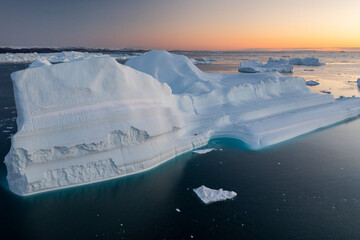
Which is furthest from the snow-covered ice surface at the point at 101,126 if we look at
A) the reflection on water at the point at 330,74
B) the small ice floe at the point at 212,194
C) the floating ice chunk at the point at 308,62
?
the floating ice chunk at the point at 308,62

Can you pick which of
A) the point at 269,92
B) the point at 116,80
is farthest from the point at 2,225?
the point at 269,92

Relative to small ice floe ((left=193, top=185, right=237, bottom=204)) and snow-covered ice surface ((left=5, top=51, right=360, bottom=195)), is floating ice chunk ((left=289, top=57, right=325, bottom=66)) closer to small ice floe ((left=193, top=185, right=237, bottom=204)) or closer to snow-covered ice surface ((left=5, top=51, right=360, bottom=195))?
snow-covered ice surface ((left=5, top=51, right=360, bottom=195))

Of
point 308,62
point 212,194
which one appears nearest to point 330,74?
point 308,62

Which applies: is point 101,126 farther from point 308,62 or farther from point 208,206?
point 308,62

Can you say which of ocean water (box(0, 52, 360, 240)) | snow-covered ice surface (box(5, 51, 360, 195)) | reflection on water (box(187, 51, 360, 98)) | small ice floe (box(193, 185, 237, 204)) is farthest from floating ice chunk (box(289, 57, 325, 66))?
small ice floe (box(193, 185, 237, 204))

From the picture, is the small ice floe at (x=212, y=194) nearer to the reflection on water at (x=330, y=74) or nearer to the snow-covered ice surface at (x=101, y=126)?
the snow-covered ice surface at (x=101, y=126)

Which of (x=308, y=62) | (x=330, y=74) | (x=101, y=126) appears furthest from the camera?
(x=308, y=62)

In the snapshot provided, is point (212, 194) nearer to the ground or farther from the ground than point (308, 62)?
nearer to the ground
